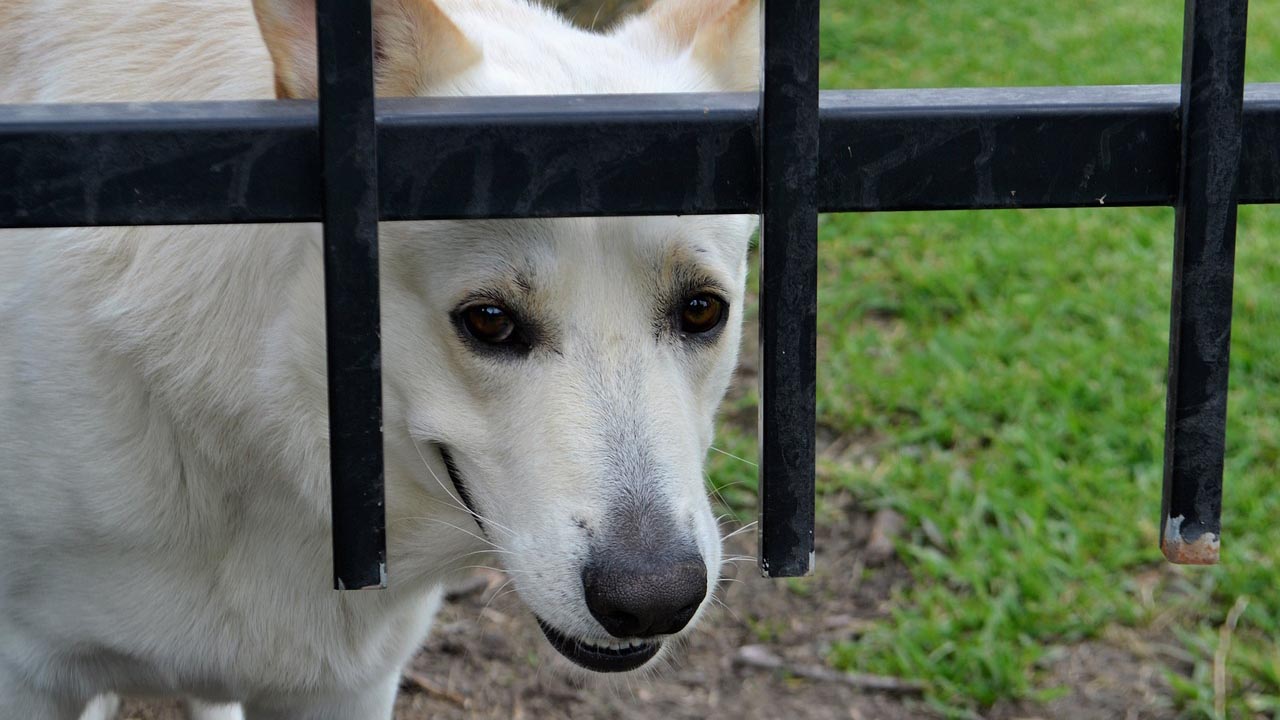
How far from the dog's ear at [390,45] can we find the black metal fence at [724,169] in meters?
0.31

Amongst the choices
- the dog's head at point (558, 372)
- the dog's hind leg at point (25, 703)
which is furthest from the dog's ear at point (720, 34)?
the dog's hind leg at point (25, 703)

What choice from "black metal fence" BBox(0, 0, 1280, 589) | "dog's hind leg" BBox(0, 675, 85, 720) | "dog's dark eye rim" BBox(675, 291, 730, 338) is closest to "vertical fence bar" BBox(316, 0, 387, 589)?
"black metal fence" BBox(0, 0, 1280, 589)

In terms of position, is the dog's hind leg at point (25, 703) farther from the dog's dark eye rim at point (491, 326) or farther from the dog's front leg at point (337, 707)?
the dog's dark eye rim at point (491, 326)

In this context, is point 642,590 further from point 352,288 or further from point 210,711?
point 210,711

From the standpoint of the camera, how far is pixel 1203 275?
1736mm

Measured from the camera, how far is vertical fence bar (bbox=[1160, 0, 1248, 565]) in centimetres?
165

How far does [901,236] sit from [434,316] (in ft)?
13.5

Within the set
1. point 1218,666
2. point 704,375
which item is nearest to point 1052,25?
point 1218,666

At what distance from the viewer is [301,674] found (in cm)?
265

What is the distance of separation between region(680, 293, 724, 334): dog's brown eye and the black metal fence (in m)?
0.54

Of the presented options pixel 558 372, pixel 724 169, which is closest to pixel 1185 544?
pixel 724 169

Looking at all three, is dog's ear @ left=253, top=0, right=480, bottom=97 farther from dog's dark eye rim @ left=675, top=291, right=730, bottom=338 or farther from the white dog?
dog's dark eye rim @ left=675, top=291, right=730, bottom=338

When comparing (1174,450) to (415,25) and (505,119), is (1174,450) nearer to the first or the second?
(505,119)

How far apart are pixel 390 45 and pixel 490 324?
44 centimetres
